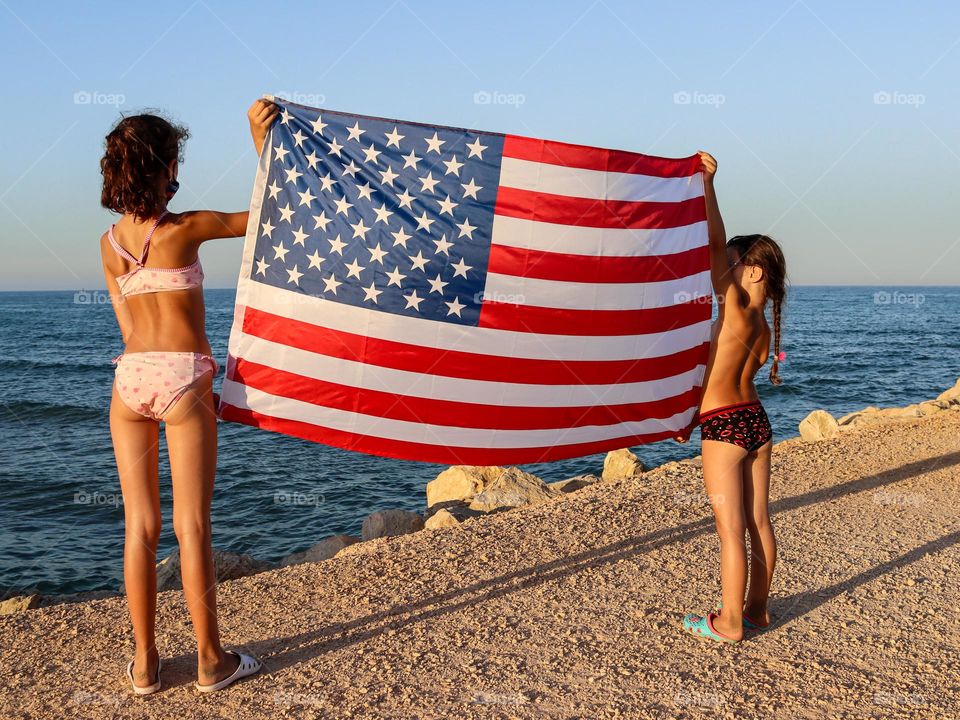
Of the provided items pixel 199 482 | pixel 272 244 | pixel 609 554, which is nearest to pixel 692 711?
pixel 609 554

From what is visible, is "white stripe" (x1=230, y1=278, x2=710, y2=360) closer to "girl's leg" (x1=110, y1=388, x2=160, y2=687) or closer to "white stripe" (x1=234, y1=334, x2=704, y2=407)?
"white stripe" (x1=234, y1=334, x2=704, y2=407)

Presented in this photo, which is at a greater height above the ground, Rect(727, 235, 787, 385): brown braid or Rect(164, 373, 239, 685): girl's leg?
Rect(727, 235, 787, 385): brown braid

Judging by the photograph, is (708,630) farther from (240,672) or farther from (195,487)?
(195,487)

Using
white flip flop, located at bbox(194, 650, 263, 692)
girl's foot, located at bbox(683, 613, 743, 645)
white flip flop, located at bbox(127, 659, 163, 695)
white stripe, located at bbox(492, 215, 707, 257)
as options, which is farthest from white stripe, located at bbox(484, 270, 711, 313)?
white flip flop, located at bbox(127, 659, 163, 695)

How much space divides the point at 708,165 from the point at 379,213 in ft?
6.56

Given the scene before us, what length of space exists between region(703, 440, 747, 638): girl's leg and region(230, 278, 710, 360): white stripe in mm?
901

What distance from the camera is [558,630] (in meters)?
4.35

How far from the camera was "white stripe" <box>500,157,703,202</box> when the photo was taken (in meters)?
4.41

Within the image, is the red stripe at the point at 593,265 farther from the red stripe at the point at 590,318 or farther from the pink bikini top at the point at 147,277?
the pink bikini top at the point at 147,277

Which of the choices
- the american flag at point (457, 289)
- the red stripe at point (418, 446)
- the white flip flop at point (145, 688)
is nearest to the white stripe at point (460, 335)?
the american flag at point (457, 289)

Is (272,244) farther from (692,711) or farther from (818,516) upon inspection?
(818,516)

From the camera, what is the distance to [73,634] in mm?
4398

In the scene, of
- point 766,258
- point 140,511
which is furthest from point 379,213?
point 766,258

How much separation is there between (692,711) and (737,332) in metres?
1.92
